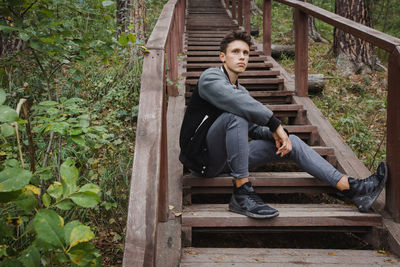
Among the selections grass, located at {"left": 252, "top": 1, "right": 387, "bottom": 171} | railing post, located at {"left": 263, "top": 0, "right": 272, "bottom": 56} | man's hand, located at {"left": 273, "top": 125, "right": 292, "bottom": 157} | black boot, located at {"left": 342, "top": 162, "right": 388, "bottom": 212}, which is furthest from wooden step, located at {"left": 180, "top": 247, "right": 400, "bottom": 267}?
railing post, located at {"left": 263, "top": 0, "right": 272, "bottom": 56}

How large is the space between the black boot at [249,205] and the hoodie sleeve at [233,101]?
1.49 ft

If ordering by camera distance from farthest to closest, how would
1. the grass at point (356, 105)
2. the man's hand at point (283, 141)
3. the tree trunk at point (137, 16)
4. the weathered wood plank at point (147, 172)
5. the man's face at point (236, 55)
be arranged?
the tree trunk at point (137, 16), the grass at point (356, 105), the man's face at point (236, 55), the man's hand at point (283, 141), the weathered wood plank at point (147, 172)

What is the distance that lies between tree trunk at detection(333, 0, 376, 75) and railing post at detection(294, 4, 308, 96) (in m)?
2.00

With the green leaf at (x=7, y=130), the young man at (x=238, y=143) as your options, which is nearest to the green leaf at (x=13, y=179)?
the green leaf at (x=7, y=130)

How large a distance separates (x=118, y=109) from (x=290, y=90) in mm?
1984

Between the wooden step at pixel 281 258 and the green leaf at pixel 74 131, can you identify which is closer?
the green leaf at pixel 74 131

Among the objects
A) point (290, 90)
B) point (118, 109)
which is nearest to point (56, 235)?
point (118, 109)

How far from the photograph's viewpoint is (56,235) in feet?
3.25

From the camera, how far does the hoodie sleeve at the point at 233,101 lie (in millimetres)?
2375

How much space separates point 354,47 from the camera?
561 centimetres

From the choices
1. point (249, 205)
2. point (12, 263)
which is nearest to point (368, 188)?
point (249, 205)

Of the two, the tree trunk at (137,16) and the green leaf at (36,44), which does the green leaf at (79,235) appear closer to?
the green leaf at (36,44)

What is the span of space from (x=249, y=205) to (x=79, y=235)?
1403mm

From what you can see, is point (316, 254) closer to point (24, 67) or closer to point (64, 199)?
point (64, 199)
